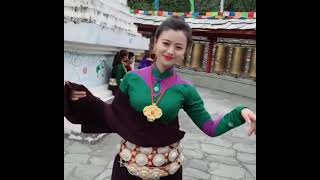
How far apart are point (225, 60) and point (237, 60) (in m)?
0.58

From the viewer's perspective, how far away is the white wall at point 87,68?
12.7 ft

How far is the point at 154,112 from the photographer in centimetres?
156

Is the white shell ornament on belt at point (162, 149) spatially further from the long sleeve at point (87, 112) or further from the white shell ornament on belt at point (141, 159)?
the long sleeve at point (87, 112)

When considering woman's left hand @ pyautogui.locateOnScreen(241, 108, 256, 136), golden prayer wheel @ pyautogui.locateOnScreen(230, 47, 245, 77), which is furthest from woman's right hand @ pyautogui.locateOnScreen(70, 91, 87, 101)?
golden prayer wheel @ pyautogui.locateOnScreen(230, 47, 245, 77)

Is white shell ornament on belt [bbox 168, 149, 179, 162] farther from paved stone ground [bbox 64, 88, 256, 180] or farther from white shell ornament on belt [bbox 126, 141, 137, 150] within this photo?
paved stone ground [bbox 64, 88, 256, 180]

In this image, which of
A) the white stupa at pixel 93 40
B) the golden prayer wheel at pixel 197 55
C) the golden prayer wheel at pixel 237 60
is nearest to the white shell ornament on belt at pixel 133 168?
the white stupa at pixel 93 40

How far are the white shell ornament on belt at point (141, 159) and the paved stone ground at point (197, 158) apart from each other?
75.2 inches

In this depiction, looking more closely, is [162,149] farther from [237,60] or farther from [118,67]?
[237,60]

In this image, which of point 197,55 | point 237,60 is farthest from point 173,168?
point 197,55

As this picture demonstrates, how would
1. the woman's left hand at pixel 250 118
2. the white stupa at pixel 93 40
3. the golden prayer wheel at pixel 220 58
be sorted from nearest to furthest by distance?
the woman's left hand at pixel 250 118
the white stupa at pixel 93 40
the golden prayer wheel at pixel 220 58

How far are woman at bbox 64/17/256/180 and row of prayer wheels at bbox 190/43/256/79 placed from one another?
30.8 feet

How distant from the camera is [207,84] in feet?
39.1

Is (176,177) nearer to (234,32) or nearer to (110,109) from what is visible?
(110,109)
